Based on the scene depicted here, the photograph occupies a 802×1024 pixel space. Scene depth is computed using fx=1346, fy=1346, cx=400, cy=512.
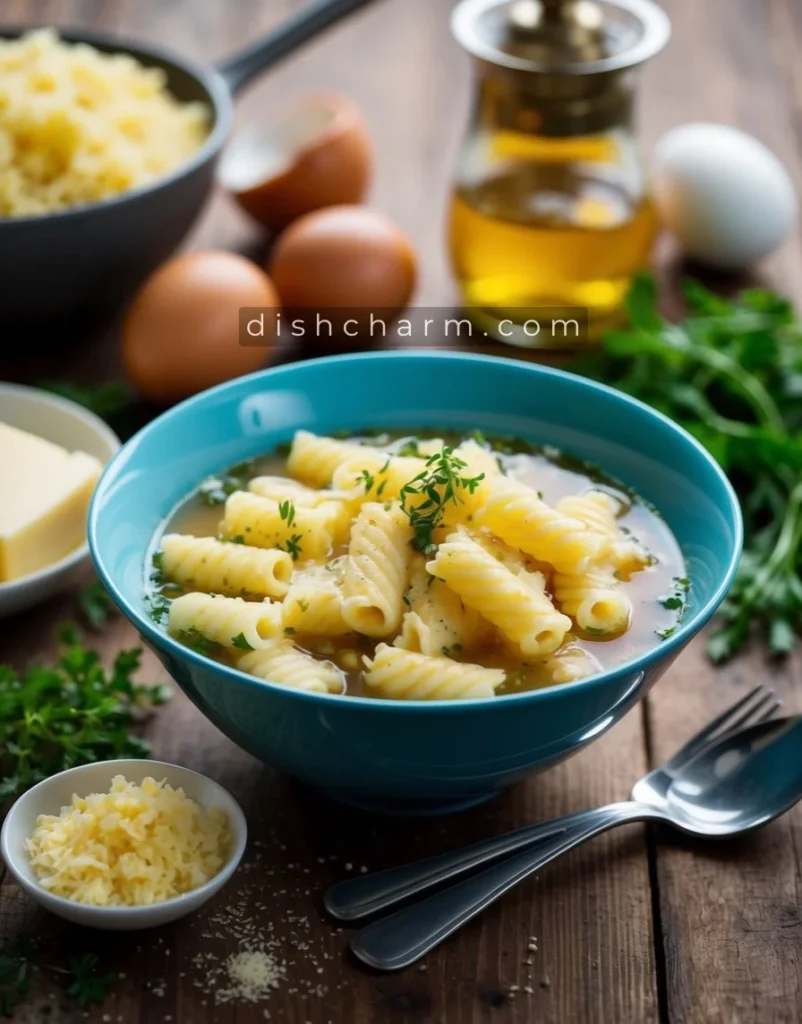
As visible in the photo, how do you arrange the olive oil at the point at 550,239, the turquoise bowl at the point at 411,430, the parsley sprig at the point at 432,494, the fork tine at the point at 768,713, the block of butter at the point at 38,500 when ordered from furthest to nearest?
the olive oil at the point at 550,239 → the block of butter at the point at 38,500 → the fork tine at the point at 768,713 → the parsley sprig at the point at 432,494 → the turquoise bowl at the point at 411,430

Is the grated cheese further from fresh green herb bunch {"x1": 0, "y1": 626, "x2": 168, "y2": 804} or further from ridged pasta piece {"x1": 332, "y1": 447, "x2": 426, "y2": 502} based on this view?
ridged pasta piece {"x1": 332, "y1": 447, "x2": 426, "y2": 502}

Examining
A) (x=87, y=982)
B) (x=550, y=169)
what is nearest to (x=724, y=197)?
(x=550, y=169)

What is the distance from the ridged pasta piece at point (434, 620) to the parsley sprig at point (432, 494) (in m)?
0.03

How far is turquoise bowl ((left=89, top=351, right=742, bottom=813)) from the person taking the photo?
146cm

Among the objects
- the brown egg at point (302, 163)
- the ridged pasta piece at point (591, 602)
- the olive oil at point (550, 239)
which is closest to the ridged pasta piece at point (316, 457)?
the ridged pasta piece at point (591, 602)

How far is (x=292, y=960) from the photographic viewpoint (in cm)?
154

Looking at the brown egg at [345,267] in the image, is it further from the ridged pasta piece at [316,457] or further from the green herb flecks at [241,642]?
the green herb flecks at [241,642]

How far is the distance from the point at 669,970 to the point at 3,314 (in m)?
1.77

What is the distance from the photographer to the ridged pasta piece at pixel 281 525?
1.77m

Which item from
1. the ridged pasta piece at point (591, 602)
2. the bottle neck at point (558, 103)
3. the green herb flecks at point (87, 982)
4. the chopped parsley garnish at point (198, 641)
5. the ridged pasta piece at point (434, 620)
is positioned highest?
the bottle neck at point (558, 103)

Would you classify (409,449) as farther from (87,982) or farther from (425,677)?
(87,982)

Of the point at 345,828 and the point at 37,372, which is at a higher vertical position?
the point at 345,828

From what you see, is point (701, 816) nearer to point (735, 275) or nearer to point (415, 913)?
point (415, 913)

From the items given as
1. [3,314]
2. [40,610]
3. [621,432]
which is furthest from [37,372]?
[621,432]
